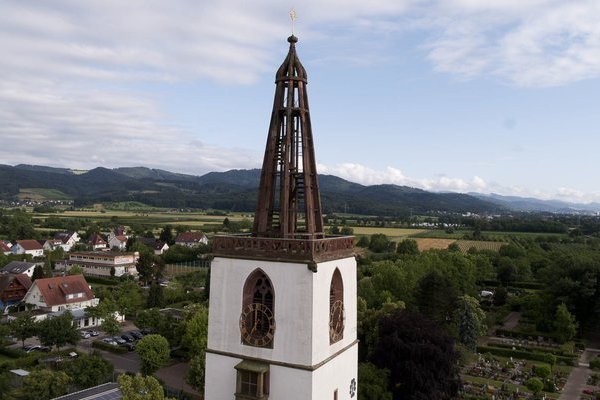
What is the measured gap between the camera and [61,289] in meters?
53.6

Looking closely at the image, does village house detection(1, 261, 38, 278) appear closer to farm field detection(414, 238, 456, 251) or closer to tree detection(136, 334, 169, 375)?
tree detection(136, 334, 169, 375)

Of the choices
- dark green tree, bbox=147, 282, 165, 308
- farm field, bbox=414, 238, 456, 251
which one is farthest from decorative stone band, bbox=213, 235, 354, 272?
farm field, bbox=414, 238, 456, 251

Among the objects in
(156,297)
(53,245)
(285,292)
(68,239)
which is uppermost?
(285,292)

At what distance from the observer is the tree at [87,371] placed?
2883 cm

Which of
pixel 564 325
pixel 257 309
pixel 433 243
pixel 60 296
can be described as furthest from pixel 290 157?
pixel 433 243

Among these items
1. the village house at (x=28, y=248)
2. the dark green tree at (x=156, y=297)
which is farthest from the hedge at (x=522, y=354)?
the village house at (x=28, y=248)

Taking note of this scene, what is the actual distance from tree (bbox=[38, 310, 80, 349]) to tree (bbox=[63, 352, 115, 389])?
29.1 feet

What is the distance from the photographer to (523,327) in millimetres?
50344

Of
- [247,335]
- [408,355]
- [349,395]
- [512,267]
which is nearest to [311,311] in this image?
[247,335]

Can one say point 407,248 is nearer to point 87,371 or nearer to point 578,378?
point 578,378

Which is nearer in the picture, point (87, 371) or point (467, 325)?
point (87, 371)

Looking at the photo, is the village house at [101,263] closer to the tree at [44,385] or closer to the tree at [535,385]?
the tree at [44,385]

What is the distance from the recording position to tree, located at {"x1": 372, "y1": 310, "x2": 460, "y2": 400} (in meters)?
27.0

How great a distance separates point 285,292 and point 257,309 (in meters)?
0.94
